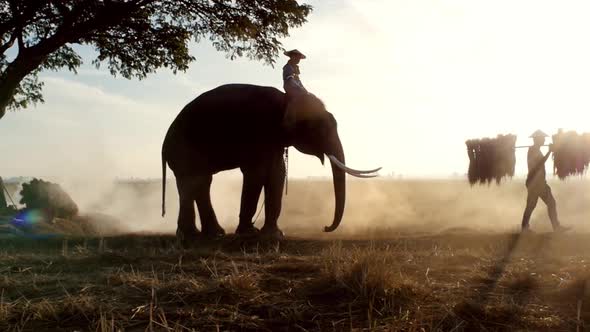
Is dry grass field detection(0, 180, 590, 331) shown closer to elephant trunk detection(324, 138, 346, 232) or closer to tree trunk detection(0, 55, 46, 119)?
elephant trunk detection(324, 138, 346, 232)

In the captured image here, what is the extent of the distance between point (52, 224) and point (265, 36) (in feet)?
32.2

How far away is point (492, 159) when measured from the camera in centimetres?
1633

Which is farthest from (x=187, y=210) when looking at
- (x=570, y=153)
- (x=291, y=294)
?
(x=570, y=153)

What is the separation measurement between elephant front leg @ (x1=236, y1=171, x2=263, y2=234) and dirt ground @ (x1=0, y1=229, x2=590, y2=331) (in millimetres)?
4671

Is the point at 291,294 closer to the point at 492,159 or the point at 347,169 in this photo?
the point at 347,169

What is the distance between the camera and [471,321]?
4.25 m

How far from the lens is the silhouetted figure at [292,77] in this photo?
1166 centimetres

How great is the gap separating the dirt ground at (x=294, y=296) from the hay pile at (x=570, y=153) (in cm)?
940

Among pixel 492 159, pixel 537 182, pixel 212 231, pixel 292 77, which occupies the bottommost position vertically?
pixel 212 231

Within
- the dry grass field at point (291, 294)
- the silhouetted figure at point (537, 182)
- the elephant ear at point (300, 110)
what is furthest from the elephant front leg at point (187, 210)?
the silhouetted figure at point (537, 182)

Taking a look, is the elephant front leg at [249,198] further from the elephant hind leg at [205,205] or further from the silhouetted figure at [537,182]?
the silhouetted figure at [537,182]

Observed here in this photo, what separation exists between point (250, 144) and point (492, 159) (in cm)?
830

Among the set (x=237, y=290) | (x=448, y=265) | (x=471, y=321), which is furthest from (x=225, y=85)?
(x=471, y=321)

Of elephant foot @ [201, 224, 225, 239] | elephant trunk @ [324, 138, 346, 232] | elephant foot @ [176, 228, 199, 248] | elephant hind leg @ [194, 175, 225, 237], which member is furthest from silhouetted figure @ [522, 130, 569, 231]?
elephant foot @ [176, 228, 199, 248]
